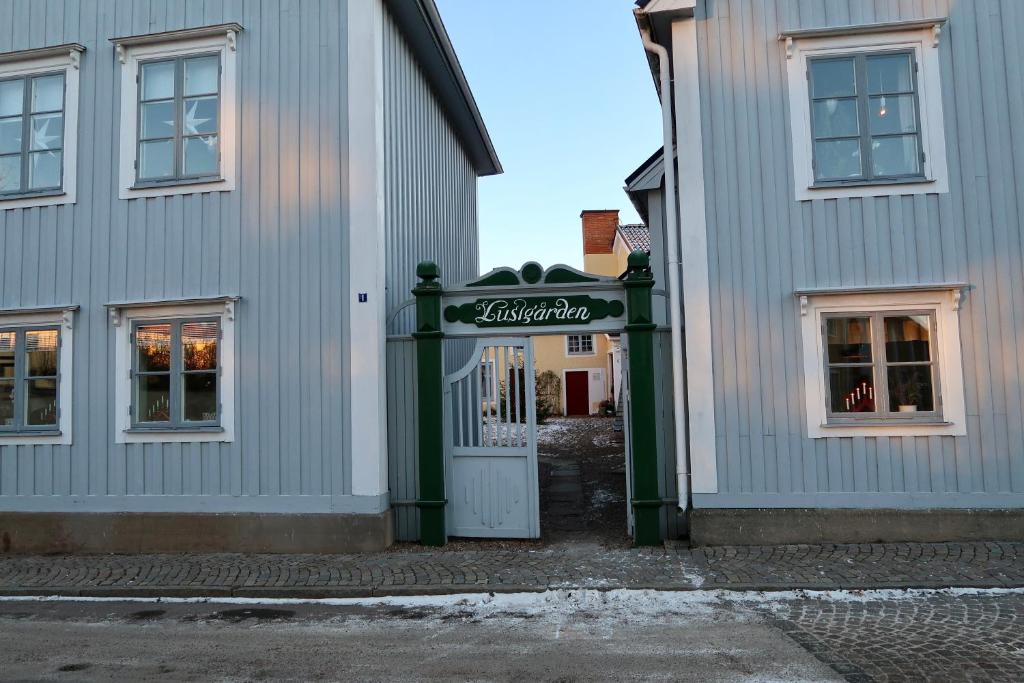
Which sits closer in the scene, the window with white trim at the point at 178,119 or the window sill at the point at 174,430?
the window sill at the point at 174,430

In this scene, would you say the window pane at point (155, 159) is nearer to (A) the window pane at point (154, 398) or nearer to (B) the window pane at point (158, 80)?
(B) the window pane at point (158, 80)

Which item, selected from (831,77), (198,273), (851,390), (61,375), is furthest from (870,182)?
(61,375)

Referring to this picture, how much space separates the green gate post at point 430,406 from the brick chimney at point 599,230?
29.2 m

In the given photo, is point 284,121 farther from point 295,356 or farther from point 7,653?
point 7,653

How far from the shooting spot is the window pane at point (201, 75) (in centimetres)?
884

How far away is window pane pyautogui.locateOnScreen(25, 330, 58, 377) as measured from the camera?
8961 millimetres

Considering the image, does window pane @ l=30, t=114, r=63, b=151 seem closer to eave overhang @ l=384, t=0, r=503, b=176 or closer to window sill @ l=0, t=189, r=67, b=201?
window sill @ l=0, t=189, r=67, b=201

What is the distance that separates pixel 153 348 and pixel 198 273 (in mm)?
1069

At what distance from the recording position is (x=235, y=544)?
326 inches

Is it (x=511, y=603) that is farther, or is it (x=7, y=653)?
(x=511, y=603)

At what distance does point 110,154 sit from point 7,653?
231 inches

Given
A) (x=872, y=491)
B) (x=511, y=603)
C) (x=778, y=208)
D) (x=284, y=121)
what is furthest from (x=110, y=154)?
(x=872, y=491)

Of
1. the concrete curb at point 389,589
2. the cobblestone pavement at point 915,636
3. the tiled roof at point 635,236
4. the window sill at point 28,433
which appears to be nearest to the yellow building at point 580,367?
the tiled roof at point 635,236

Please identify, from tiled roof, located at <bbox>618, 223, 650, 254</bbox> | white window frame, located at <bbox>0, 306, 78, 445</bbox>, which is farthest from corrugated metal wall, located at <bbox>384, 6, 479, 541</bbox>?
tiled roof, located at <bbox>618, 223, 650, 254</bbox>
